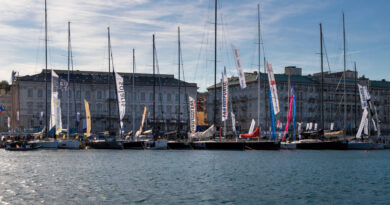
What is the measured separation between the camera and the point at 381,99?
16950 cm

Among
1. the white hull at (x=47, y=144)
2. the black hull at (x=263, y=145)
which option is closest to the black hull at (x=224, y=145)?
the black hull at (x=263, y=145)

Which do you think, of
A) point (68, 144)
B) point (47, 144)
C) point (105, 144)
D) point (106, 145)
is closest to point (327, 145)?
point (106, 145)

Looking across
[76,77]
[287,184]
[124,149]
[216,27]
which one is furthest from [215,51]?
[76,77]

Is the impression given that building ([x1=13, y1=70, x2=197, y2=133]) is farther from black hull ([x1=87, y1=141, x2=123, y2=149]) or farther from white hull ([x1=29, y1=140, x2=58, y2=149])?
white hull ([x1=29, y1=140, x2=58, y2=149])

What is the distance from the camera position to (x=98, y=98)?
150 metres

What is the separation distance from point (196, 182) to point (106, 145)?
165ft

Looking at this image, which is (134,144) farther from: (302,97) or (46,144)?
(302,97)

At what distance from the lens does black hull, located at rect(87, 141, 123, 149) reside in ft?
292

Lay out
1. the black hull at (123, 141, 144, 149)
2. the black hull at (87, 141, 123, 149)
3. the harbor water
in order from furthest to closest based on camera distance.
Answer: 1. the black hull at (87, 141, 123, 149)
2. the black hull at (123, 141, 144, 149)
3. the harbor water

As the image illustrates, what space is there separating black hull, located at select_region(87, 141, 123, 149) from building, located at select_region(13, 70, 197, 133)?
150ft

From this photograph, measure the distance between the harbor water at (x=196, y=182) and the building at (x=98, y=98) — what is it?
272 ft

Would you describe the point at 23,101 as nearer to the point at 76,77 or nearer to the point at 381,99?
the point at 76,77

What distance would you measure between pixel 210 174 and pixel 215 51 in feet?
123

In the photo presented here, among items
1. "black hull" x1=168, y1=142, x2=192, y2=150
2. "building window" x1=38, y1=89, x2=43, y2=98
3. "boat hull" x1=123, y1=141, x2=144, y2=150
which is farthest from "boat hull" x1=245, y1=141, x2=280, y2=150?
"building window" x1=38, y1=89, x2=43, y2=98
